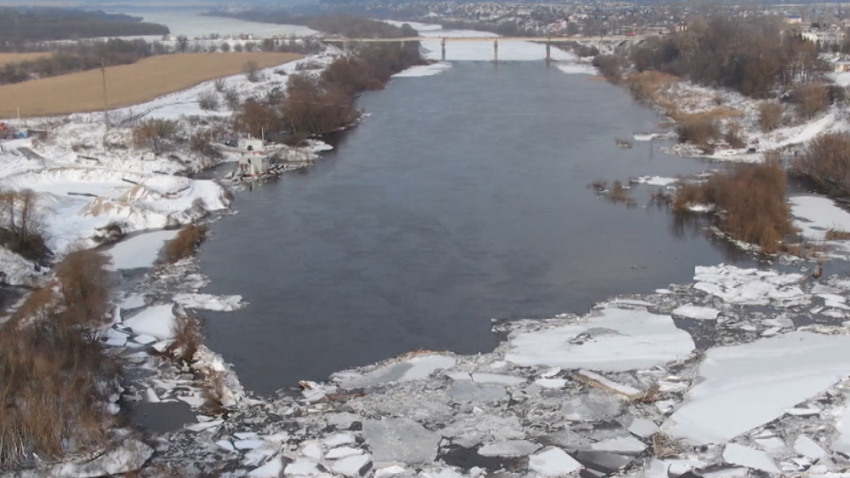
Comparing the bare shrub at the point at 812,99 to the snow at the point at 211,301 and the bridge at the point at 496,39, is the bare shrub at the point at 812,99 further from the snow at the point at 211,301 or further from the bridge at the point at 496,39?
the bridge at the point at 496,39

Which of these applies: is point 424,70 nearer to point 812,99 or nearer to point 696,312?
point 812,99

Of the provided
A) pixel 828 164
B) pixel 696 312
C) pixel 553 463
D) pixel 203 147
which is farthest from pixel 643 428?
pixel 203 147

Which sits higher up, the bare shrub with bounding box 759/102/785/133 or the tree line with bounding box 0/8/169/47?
the tree line with bounding box 0/8/169/47

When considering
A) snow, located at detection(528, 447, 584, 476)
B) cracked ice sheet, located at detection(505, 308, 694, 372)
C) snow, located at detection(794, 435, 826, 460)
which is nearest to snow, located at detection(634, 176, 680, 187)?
cracked ice sheet, located at detection(505, 308, 694, 372)

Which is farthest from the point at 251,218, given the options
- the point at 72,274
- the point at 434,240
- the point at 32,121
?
the point at 32,121

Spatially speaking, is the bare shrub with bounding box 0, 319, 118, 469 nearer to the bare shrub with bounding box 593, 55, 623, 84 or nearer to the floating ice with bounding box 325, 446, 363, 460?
the floating ice with bounding box 325, 446, 363, 460
